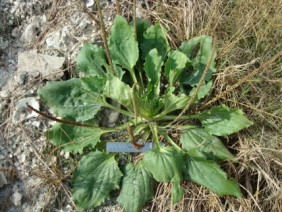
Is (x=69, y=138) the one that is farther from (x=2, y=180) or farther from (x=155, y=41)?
(x=155, y=41)

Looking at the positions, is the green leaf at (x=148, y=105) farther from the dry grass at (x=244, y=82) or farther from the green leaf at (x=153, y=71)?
the dry grass at (x=244, y=82)

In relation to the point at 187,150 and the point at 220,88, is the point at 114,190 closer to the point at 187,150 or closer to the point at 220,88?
the point at 187,150

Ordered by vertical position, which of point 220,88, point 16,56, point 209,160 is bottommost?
point 209,160

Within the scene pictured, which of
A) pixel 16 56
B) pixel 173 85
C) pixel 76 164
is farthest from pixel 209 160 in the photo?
pixel 16 56

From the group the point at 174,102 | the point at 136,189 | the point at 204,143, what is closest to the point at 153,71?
the point at 174,102

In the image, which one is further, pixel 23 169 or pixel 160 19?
pixel 160 19

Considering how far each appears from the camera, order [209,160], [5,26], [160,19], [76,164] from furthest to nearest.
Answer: [5,26] < [160,19] < [76,164] < [209,160]
